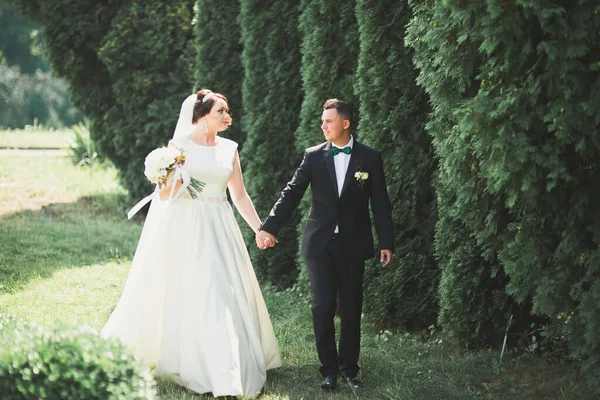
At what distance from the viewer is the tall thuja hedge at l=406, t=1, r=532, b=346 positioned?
16.1 feet

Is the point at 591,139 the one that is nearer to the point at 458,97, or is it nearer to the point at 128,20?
the point at 458,97

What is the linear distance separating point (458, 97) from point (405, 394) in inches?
81.5

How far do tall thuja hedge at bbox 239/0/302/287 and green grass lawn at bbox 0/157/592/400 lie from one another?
0.61 meters

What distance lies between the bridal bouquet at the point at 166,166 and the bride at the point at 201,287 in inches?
3.0

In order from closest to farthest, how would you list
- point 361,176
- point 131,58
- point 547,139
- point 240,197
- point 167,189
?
point 547,139 < point 361,176 < point 167,189 < point 240,197 < point 131,58

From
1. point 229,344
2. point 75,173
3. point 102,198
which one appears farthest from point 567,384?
point 75,173

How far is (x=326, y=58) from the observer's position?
25.6ft

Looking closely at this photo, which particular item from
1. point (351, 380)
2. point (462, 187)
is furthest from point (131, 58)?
point (462, 187)

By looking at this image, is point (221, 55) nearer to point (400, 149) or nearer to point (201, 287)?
point (400, 149)

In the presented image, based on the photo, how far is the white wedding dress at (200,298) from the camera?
5484 mm

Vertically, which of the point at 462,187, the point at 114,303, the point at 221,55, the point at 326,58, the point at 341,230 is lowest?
the point at 114,303

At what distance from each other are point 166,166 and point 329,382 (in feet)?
6.48

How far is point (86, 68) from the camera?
43.4 feet

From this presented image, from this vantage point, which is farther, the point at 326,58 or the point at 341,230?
the point at 326,58
